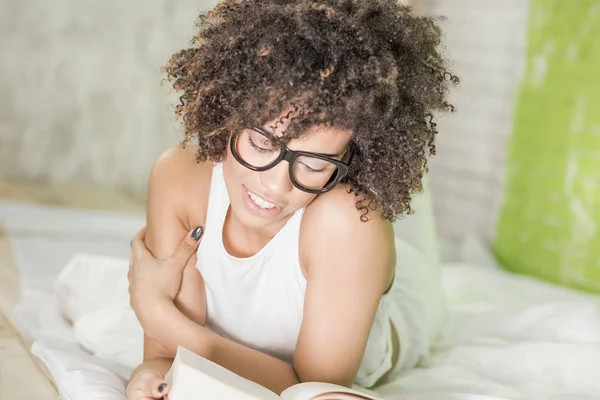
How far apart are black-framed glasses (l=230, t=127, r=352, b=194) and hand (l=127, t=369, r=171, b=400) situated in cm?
43

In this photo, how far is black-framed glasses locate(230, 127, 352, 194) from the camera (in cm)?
135

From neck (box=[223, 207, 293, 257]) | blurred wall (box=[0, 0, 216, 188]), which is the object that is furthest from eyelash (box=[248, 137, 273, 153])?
blurred wall (box=[0, 0, 216, 188])

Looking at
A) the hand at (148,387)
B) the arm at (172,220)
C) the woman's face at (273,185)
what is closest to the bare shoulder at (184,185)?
the arm at (172,220)

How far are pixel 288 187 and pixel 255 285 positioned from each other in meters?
0.33

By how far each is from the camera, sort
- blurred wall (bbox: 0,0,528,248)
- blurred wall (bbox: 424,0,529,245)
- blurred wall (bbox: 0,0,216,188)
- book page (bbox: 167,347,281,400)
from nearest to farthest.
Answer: book page (bbox: 167,347,281,400) < blurred wall (bbox: 424,0,529,245) < blurred wall (bbox: 0,0,528,248) < blurred wall (bbox: 0,0,216,188)

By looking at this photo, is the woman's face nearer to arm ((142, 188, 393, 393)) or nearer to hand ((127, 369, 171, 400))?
arm ((142, 188, 393, 393))

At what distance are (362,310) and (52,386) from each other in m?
0.74

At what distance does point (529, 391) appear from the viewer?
185cm

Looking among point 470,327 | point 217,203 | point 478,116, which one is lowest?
point 470,327


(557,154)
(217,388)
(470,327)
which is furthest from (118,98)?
(217,388)

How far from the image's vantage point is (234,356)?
158 centimetres

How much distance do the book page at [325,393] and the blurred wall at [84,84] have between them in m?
2.85

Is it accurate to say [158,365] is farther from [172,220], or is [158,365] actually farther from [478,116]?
[478,116]

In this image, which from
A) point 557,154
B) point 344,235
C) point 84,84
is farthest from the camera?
point 84,84
